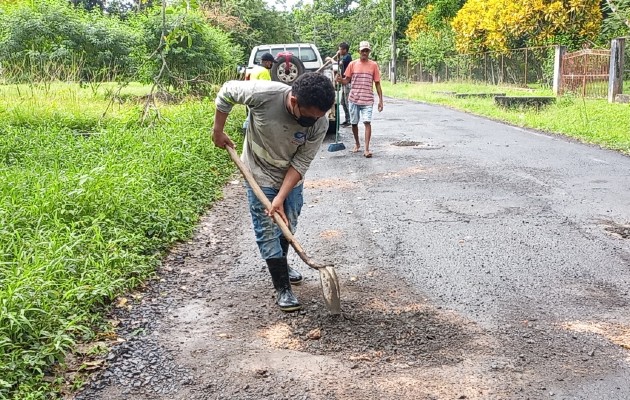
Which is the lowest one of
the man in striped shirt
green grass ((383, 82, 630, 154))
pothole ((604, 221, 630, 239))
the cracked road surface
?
green grass ((383, 82, 630, 154))

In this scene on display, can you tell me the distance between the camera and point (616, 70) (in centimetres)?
1753

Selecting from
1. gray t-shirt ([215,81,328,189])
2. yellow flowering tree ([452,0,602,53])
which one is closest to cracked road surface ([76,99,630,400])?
gray t-shirt ([215,81,328,189])

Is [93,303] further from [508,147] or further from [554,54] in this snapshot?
[554,54]

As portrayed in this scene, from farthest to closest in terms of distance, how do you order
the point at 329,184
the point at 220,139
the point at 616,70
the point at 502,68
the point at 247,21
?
the point at 247,21 → the point at 502,68 → the point at 616,70 → the point at 329,184 → the point at 220,139

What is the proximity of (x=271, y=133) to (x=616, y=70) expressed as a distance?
637 inches

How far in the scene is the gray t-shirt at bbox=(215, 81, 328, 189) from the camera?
3.94 metres

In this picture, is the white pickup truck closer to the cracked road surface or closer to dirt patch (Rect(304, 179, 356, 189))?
dirt patch (Rect(304, 179, 356, 189))

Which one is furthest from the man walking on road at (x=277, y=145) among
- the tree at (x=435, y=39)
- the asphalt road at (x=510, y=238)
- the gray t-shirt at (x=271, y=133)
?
the tree at (x=435, y=39)

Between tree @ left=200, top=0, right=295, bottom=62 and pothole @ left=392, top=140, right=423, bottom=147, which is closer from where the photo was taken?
pothole @ left=392, top=140, right=423, bottom=147

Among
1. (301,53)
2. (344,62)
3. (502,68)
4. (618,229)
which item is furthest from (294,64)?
(502,68)

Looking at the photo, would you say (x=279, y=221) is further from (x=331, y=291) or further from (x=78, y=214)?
(x=78, y=214)

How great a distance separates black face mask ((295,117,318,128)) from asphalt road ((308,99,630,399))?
4.34 feet

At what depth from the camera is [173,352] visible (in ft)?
11.6

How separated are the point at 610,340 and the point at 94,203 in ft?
13.1
